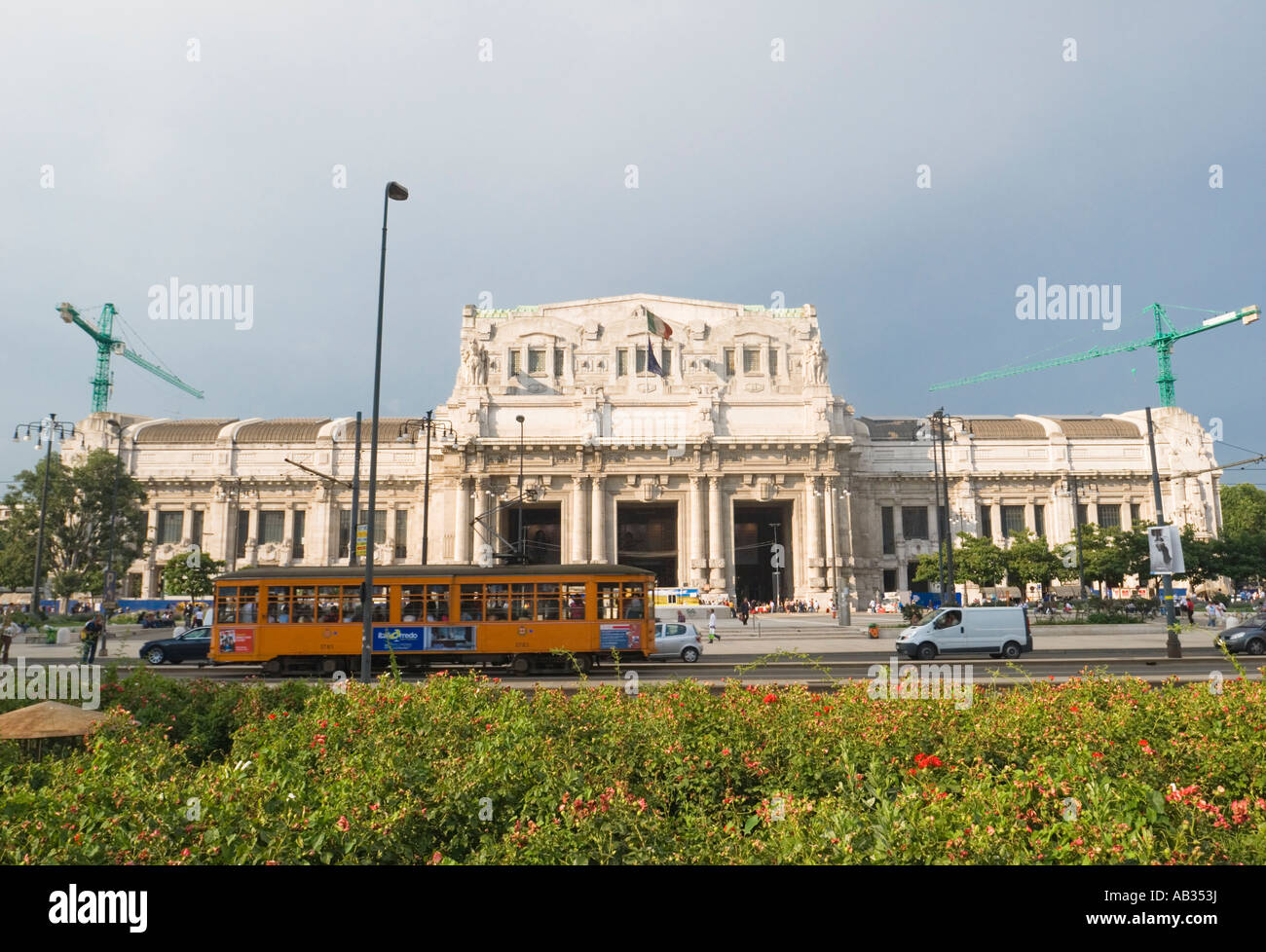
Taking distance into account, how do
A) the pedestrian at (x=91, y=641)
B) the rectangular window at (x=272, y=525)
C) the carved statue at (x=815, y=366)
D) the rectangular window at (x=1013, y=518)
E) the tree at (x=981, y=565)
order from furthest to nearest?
the rectangular window at (x=272, y=525) < the rectangular window at (x=1013, y=518) < the carved statue at (x=815, y=366) < the tree at (x=981, y=565) < the pedestrian at (x=91, y=641)

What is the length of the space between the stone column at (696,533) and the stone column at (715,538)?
0.64 meters

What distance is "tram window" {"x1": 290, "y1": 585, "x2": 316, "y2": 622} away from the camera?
23062 mm

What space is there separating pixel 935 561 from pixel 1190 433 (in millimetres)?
40099

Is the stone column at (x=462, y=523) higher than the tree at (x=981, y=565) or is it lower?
higher

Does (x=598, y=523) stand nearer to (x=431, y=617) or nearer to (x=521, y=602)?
(x=521, y=602)

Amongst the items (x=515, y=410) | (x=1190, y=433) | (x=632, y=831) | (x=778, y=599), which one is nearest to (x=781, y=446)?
(x=778, y=599)

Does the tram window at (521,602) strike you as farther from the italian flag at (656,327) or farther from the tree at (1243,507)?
the tree at (1243,507)

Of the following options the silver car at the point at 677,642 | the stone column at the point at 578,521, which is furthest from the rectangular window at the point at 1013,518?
the silver car at the point at 677,642

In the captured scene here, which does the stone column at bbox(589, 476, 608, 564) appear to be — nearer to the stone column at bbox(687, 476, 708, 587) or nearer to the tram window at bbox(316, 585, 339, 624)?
the stone column at bbox(687, 476, 708, 587)

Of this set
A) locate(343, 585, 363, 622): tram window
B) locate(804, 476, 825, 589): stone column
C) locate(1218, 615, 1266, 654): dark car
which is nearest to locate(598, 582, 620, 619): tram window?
locate(343, 585, 363, 622): tram window

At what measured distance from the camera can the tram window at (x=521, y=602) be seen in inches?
901

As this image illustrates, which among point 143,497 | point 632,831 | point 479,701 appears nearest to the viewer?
point 632,831
